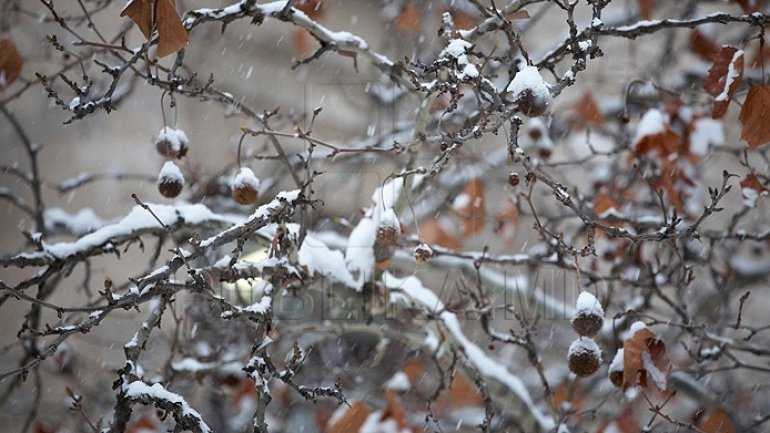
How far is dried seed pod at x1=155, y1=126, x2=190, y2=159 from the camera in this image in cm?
288

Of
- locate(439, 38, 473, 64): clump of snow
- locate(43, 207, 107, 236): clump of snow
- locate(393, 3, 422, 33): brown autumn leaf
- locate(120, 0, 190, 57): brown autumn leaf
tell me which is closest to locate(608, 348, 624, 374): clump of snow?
locate(439, 38, 473, 64): clump of snow

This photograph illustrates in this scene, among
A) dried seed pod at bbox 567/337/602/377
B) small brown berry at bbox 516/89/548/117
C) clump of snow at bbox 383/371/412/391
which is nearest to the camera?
small brown berry at bbox 516/89/548/117

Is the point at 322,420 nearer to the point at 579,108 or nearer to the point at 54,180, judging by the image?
the point at 579,108

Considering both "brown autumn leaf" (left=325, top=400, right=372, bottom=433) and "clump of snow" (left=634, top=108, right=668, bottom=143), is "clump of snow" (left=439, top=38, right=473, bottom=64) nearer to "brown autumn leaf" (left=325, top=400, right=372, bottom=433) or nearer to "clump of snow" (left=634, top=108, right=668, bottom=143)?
"clump of snow" (left=634, top=108, right=668, bottom=143)

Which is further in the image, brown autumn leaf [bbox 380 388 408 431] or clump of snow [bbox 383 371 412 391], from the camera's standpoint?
clump of snow [bbox 383 371 412 391]

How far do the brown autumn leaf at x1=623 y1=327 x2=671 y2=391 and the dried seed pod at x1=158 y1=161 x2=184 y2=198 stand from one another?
1.65 m

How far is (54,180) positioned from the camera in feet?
25.8

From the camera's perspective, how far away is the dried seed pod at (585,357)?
7.75 ft

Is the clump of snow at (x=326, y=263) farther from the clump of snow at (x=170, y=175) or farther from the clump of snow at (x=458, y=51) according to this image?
the clump of snow at (x=458, y=51)

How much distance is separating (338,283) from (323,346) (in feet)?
9.39

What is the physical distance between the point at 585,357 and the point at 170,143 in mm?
1666

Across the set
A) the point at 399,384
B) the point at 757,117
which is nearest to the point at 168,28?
the point at 757,117

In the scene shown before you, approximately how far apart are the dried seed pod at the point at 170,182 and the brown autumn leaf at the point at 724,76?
6.22 ft

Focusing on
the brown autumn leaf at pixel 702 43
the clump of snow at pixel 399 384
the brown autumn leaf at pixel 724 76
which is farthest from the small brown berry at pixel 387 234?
the brown autumn leaf at pixel 702 43
